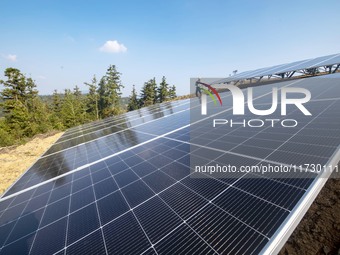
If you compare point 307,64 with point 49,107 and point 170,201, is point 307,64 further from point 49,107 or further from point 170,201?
point 49,107

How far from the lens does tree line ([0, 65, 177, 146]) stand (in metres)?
35.2

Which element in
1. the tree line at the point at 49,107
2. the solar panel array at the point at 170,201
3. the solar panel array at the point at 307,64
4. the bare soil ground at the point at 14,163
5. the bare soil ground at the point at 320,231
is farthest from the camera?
the tree line at the point at 49,107

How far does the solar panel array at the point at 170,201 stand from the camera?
2899mm

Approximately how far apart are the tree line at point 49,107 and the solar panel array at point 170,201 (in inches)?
857

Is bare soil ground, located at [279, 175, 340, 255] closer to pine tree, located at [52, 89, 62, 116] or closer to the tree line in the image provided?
the tree line

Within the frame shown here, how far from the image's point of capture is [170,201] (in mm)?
3875

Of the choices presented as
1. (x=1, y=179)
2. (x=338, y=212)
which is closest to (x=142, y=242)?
(x=338, y=212)

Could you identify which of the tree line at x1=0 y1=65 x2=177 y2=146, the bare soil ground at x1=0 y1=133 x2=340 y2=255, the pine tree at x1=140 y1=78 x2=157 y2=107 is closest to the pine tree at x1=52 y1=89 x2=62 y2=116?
the tree line at x1=0 y1=65 x2=177 y2=146

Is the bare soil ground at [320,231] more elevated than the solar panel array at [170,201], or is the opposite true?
the solar panel array at [170,201]

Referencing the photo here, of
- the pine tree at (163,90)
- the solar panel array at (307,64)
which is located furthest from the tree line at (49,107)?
the solar panel array at (307,64)

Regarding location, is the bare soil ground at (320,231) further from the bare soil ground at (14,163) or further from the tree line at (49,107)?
the tree line at (49,107)

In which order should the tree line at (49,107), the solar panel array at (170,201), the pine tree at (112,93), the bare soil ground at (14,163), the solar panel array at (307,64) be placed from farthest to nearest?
1. the pine tree at (112,93)
2. the tree line at (49,107)
3. the solar panel array at (307,64)
4. the bare soil ground at (14,163)
5. the solar panel array at (170,201)

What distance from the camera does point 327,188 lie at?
5.74 metres

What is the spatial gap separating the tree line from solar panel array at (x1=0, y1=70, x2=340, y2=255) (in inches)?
857
